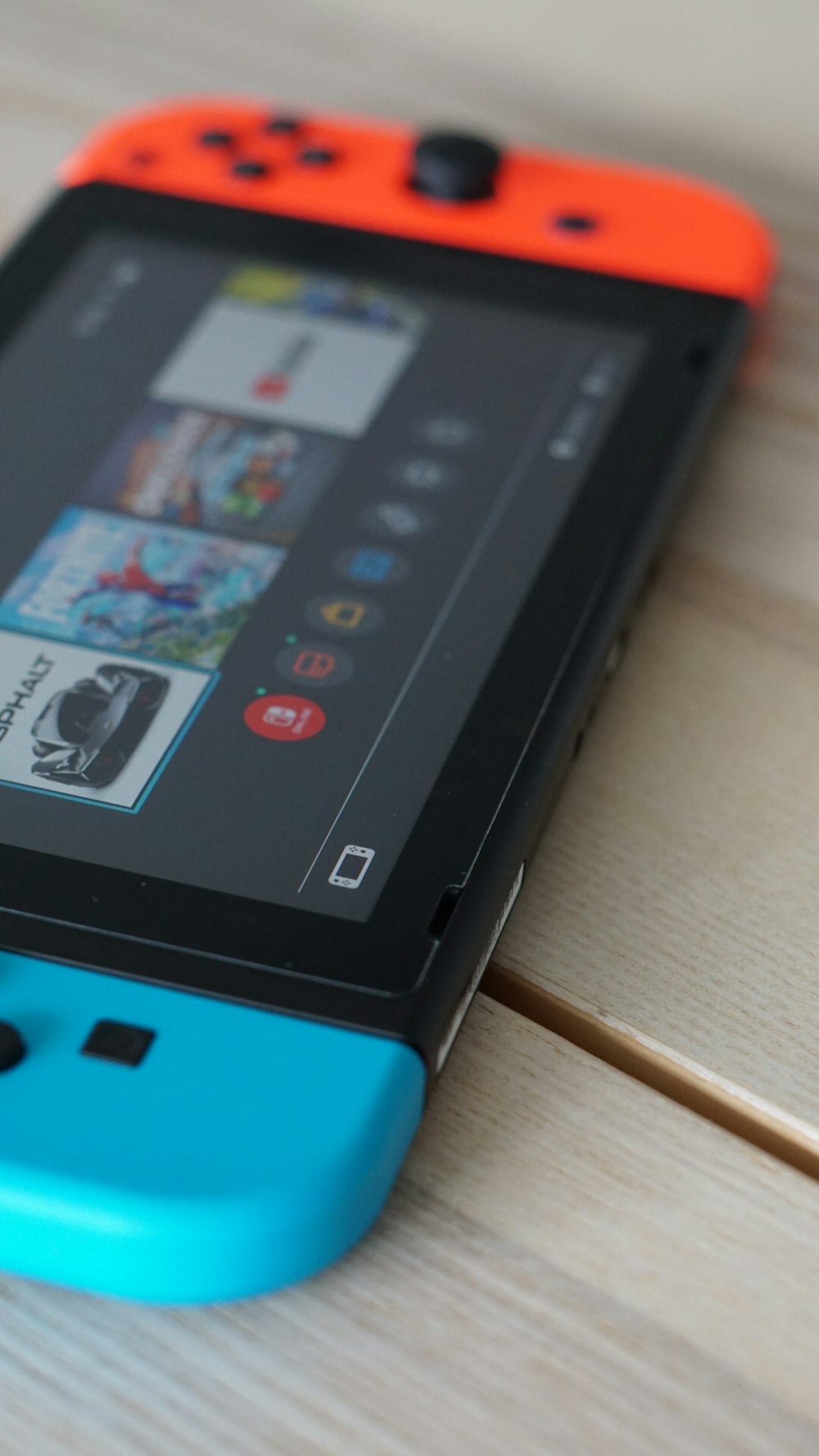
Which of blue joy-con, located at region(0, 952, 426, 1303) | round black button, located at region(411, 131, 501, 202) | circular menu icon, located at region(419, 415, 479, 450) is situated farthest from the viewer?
round black button, located at region(411, 131, 501, 202)

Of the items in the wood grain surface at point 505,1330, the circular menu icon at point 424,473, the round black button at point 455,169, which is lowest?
the wood grain surface at point 505,1330

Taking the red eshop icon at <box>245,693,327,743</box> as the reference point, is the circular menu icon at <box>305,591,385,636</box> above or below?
above

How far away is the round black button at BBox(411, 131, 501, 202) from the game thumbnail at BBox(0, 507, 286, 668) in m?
0.26

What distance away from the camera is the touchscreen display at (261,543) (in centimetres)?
43

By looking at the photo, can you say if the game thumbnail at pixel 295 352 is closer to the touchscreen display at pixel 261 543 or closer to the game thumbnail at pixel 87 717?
the touchscreen display at pixel 261 543

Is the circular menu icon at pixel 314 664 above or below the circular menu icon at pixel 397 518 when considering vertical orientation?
below

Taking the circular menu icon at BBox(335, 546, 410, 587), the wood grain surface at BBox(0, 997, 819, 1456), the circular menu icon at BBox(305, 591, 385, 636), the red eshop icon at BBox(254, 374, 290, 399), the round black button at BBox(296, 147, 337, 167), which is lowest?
the wood grain surface at BBox(0, 997, 819, 1456)

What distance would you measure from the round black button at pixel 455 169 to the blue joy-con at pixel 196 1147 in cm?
45

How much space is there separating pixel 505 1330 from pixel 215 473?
0.33 metres

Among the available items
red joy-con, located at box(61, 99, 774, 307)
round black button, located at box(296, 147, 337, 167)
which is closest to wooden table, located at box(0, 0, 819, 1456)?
red joy-con, located at box(61, 99, 774, 307)

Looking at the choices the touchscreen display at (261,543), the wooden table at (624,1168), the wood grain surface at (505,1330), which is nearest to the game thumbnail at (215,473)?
the touchscreen display at (261,543)

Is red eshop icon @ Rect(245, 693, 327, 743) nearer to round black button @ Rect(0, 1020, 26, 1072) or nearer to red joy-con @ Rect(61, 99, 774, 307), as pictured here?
round black button @ Rect(0, 1020, 26, 1072)

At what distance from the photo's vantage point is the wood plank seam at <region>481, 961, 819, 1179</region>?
397mm

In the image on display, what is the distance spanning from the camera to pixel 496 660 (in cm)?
47
